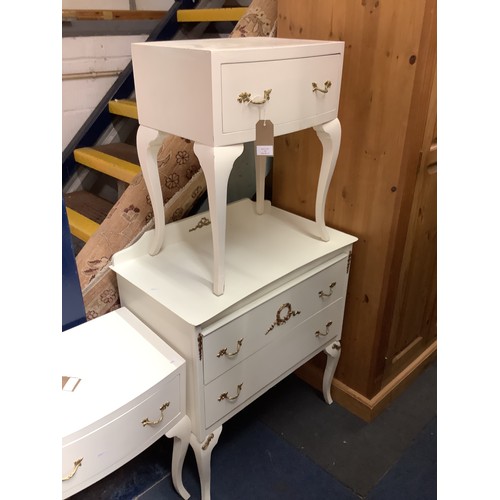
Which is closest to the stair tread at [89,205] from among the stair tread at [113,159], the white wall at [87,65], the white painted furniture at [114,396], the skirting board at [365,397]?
the stair tread at [113,159]

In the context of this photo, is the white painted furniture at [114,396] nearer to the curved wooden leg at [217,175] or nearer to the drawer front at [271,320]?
the drawer front at [271,320]

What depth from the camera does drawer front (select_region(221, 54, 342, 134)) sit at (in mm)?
1036

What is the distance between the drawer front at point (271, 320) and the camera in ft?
3.95

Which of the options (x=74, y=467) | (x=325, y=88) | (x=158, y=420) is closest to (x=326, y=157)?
(x=325, y=88)

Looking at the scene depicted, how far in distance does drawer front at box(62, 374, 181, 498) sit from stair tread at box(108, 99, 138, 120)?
1.28 m

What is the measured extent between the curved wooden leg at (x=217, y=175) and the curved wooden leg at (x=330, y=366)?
0.68 metres

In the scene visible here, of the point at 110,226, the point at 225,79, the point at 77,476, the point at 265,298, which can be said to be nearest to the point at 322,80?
the point at 225,79

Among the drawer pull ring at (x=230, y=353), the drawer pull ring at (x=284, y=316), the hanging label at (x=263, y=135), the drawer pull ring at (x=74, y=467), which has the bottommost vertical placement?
the drawer pull ring at (x=74, y=467)

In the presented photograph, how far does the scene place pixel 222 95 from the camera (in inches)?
40.0

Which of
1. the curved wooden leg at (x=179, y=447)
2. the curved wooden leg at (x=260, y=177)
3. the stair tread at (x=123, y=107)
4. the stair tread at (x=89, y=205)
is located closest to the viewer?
the curved wooden leg at (x=179, y=447)

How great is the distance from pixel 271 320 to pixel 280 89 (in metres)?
0.63

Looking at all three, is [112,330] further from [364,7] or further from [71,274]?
[364,7]

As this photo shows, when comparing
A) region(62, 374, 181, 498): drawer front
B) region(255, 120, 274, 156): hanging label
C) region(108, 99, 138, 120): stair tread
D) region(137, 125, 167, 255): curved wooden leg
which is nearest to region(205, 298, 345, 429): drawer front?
region(62, 374, 181, 498): drawer front

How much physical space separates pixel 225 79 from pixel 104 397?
773 mm
